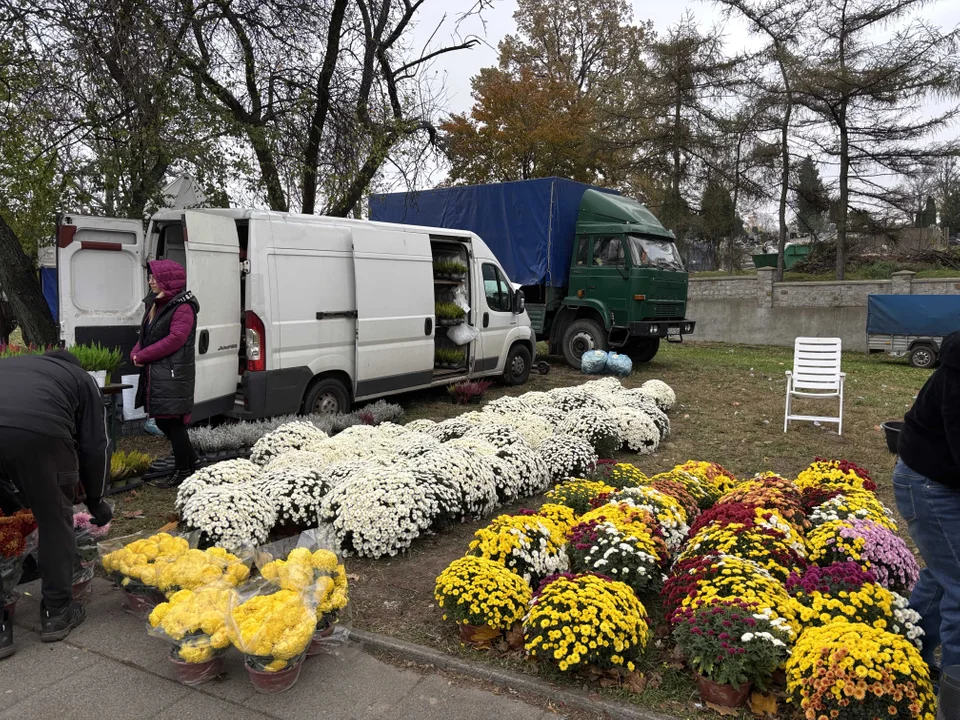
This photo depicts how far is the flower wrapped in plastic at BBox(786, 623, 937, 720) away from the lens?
2.45 m

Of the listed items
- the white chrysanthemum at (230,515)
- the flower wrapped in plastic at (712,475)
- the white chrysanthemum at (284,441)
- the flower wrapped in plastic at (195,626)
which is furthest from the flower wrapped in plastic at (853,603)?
the white chrysanthemum at (284,441)

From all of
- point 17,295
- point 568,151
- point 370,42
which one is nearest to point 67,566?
point 17,295

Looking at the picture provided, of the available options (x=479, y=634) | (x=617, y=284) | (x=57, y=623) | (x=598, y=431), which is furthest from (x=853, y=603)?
(x=617, y=284)

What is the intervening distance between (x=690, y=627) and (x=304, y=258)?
573 cm

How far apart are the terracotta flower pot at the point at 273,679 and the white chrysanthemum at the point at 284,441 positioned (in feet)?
9.39

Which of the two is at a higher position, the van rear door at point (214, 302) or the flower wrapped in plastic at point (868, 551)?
the van rear door at point (214, 302)

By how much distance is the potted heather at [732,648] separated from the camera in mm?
2730

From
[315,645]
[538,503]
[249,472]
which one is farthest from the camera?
[538,503]

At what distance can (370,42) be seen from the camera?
1151cm

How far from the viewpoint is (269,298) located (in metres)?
6.96

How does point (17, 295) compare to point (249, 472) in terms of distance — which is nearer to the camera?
point (249, 472)

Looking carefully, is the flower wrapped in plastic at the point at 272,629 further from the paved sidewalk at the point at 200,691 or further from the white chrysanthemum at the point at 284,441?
the white chrysanthemum at the point at 284,441

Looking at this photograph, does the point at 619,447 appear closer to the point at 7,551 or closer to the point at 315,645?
the point at 315,645

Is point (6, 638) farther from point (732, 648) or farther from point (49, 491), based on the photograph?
point (732, 648)
